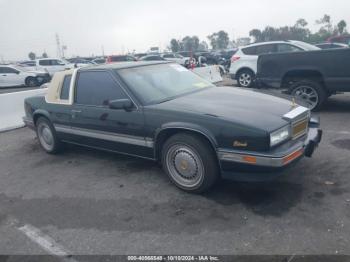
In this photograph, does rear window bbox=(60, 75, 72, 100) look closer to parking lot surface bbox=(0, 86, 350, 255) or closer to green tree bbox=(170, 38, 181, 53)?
parking lot surface bbox=(0, 86, 350, 255)

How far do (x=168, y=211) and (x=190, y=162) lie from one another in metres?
0.63

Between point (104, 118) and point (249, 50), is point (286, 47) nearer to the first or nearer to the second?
point (249, 50)

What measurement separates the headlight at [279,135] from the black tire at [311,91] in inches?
161

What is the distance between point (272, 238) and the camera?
3.11 m

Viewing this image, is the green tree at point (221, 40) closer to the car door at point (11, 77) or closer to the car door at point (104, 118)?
the car door at point (11, 77)

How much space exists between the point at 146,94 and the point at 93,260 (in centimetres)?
221

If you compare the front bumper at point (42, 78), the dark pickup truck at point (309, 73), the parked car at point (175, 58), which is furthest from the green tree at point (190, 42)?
the dark pickup truck at point (309, 73)

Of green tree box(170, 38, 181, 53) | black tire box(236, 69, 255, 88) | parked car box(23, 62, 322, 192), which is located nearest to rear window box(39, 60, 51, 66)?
black tire box(236, 69, 255, 88)

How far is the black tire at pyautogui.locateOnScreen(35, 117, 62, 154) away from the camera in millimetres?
5957

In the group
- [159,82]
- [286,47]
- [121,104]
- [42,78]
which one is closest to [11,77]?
[42,78]

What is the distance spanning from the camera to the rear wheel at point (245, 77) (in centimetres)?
1264

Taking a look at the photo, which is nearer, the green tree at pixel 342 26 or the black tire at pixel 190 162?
the black tire at pixel 190 162

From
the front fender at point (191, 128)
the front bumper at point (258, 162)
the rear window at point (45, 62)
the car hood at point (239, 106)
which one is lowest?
the front bumper at point (258, 162)

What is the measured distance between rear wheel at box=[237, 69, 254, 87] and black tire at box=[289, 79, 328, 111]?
197 inches
